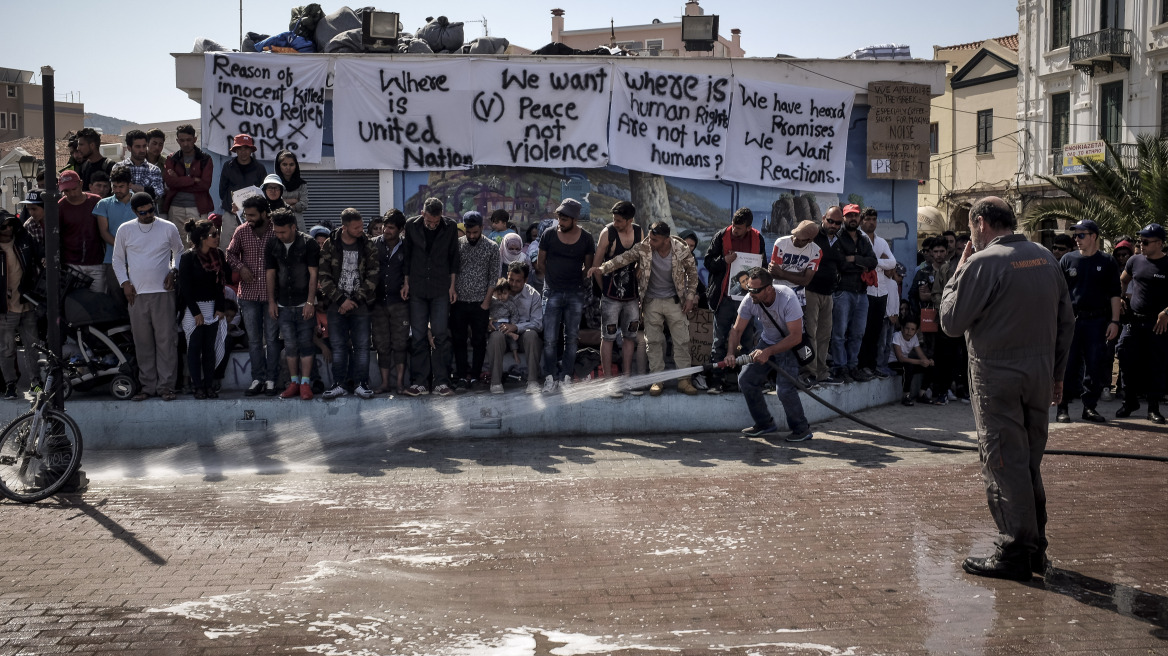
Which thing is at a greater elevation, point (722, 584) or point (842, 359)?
point (842, 359)

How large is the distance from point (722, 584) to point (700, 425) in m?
4.98

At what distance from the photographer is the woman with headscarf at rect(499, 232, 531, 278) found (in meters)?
11.6

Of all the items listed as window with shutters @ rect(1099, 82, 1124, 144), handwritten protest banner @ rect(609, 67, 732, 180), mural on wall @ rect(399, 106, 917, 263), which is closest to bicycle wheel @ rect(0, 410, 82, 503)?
mural on wall @ rect(399, 106, 917, 263)

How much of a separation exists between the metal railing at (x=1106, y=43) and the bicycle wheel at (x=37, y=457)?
36.2 meters

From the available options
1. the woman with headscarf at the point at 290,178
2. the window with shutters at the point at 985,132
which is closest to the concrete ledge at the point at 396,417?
the woman with headscarf at the point at 290,178

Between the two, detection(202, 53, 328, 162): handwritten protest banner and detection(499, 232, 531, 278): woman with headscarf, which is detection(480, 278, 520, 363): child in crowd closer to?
detection(499, 232, 531, 278): woman with headscarf

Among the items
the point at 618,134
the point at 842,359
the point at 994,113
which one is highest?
the point at 994,113

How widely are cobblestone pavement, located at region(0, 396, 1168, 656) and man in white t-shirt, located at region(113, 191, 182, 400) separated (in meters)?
1.15

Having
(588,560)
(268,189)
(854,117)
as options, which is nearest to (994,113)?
(854,117)

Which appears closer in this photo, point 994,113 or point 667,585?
point 667,585

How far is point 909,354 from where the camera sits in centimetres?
1208

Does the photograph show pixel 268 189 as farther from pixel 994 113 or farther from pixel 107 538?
pixel 994 113

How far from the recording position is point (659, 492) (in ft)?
26.2

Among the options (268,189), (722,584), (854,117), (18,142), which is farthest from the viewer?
(18,142)
